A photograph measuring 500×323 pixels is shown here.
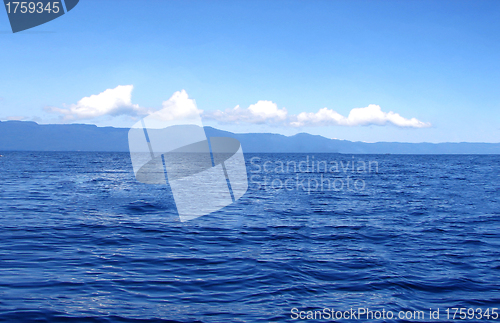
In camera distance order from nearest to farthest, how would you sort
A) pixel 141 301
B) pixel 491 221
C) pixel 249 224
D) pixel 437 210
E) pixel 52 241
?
pixel 141 301 < pixel 52 241 < pixel 249 224 < pixel 491 221 < pixel 437 210

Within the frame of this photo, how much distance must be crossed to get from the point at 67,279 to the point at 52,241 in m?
4.68

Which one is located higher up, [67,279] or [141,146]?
[141,146]

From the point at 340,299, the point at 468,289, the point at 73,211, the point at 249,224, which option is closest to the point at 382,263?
the point at 468,289

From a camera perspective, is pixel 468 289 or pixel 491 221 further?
pixel 491 221

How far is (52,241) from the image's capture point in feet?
43.5

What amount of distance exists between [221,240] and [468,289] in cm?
867

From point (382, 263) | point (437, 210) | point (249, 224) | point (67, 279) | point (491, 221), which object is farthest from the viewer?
point (437, 210)

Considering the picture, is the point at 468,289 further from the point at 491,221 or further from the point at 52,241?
the point at 52,241

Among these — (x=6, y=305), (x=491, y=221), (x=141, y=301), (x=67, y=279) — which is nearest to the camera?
(x=6, y=305)

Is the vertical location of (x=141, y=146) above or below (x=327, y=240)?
above

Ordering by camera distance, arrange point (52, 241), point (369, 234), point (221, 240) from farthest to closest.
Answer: point (369, 234), point (221, 240), point (52, 241)

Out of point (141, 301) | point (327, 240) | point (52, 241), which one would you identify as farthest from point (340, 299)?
point (52, 241)

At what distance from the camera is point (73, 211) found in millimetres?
20078

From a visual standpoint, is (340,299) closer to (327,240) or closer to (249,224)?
(327,240)
